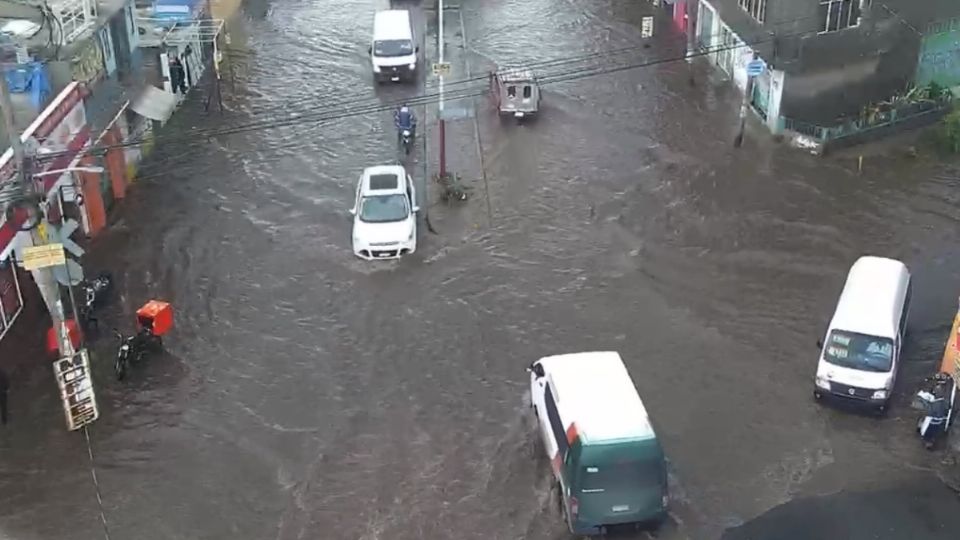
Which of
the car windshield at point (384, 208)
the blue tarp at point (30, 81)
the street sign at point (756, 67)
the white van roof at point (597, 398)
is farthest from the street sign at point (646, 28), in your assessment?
the white van roof at point (597, 398)

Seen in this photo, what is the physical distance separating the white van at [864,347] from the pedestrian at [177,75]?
71.9 ft

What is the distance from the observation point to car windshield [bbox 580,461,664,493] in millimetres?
15445

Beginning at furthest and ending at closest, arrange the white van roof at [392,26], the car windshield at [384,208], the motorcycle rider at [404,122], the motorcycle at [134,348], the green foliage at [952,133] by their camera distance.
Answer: the white van roof at [392,26] → the motorcycle rider at [404,122] → the green foliage at [952,133] → the car windshield at [384,208] → the motorcycle at [134,348]

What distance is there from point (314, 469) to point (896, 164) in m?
19.2

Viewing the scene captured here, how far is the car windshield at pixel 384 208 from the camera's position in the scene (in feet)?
83.3

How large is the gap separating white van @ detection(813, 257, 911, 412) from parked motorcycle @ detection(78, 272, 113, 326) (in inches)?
590

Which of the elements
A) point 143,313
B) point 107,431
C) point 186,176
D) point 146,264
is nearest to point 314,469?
point 107,431

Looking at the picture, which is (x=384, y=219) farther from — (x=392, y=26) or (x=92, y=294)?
(x=392, y=26)

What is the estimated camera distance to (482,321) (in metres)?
22.7

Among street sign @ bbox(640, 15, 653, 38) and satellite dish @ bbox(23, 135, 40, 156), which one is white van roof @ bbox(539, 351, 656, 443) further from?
street sign @ bbox(640, 15, 653, 38)

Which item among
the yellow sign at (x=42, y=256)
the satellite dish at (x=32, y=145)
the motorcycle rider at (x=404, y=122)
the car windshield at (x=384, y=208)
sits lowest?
the car windshield at (x=384, y=208)

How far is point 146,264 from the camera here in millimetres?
24984

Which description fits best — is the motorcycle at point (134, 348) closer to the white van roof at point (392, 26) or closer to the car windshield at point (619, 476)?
the car windshield at point (619, 476)

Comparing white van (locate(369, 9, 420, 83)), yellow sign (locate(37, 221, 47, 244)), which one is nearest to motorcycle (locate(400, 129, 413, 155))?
white van (locate(369, 9, 420, 83))
